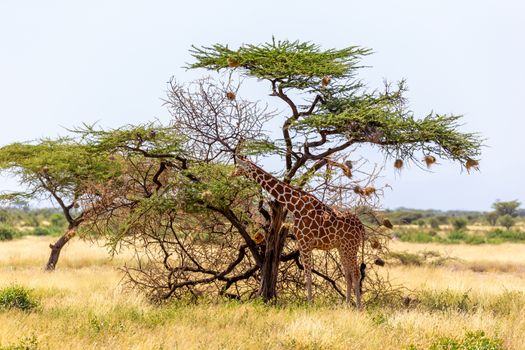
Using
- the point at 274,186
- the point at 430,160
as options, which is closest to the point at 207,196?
the point at 274,186

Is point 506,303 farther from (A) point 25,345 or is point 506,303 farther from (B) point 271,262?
(A) point 25,345

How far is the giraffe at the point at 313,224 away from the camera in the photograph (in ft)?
36.1

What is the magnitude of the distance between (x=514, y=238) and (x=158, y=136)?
37.4 metres

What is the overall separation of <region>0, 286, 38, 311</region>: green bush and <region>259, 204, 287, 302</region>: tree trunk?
4.15 metres

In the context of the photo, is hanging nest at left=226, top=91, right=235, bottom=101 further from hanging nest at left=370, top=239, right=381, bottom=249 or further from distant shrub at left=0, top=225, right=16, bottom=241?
distant shrub at left=0, top=225, right=16, bottom=241

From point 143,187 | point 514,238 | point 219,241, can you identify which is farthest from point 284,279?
point 514,238

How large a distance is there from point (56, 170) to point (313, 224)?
41.7 feet

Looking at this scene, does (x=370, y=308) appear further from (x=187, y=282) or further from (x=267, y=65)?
(x=267, y=65)

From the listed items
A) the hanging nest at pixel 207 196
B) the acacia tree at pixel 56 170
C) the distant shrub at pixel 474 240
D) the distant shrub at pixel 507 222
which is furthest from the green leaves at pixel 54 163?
the distant shrub at pixel 507 222

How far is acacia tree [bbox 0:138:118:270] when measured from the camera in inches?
815

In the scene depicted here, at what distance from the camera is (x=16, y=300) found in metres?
11.5

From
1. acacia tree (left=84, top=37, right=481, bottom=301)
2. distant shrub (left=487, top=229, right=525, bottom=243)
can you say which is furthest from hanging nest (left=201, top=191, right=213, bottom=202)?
distant shrub (left=487, top=229, right=525, bottom=243)

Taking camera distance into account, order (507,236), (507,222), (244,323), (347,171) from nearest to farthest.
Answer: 1. (244,323)
2. (347,171)
3. (507,236)
4. (507,222)

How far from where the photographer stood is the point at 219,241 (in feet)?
44.3
